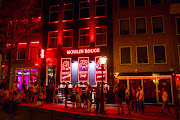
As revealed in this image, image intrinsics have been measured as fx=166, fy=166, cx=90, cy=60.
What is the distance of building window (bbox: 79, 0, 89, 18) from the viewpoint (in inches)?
806

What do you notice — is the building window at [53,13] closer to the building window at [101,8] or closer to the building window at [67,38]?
the building window at [67,38]

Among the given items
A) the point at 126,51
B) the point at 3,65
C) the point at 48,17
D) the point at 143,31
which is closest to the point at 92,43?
the point at 126,51

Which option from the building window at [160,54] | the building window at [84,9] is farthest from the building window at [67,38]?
the building window at [160,54]

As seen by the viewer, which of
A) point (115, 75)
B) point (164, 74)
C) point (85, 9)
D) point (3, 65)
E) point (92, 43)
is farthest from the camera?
point (3, 65)

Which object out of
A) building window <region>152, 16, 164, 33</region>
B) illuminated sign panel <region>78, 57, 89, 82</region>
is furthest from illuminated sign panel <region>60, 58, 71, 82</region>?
building window <region>152, 16, 164, 33</region>

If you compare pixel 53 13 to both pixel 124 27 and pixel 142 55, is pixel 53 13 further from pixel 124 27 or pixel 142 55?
pixel 142 55

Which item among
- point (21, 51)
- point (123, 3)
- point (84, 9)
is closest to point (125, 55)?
point (123, 3)

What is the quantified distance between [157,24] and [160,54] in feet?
11.1

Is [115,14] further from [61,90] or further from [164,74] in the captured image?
[61,90]

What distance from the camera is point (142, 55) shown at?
1811 cm

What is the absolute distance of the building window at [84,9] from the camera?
806 inches

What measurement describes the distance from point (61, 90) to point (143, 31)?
11.3 metres

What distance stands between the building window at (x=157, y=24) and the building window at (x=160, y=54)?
6.01 feet

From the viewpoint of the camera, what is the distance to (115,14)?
63.6ft
